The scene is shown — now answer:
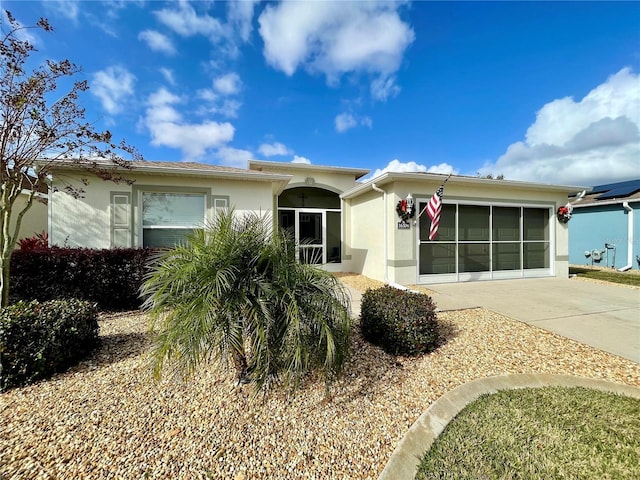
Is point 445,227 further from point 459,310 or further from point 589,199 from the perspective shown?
point 589,199

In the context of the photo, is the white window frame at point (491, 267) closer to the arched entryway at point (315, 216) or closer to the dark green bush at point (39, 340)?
the arched entryway at point (315, 216)

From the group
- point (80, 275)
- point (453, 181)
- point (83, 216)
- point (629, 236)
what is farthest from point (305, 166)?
point (629, 236)

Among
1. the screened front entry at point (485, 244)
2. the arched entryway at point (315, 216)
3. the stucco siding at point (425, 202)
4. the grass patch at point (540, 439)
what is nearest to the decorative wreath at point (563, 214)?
the stucco siding at point (425, 202)

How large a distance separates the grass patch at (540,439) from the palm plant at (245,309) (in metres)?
1.16

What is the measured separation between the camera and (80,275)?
5.27m

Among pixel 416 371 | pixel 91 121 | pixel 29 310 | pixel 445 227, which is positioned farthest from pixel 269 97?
pixel 416 371

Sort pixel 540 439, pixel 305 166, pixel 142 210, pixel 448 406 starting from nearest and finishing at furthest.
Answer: pixel 540 439 < pixel 448 406 < pixel 142 210 < pixel 305 166

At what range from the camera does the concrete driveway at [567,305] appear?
4.17m

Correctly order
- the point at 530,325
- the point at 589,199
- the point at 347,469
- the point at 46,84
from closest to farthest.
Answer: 1. the point at 347,469
2. the point at 46,84
3. the point at 530,325
4. the point at 589,199

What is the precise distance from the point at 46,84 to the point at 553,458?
8150 mm

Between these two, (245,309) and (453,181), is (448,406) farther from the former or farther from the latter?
(453,181)

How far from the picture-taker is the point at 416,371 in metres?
3.13

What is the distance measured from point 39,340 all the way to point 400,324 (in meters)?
4.40

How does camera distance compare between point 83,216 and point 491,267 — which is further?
point 491,267
